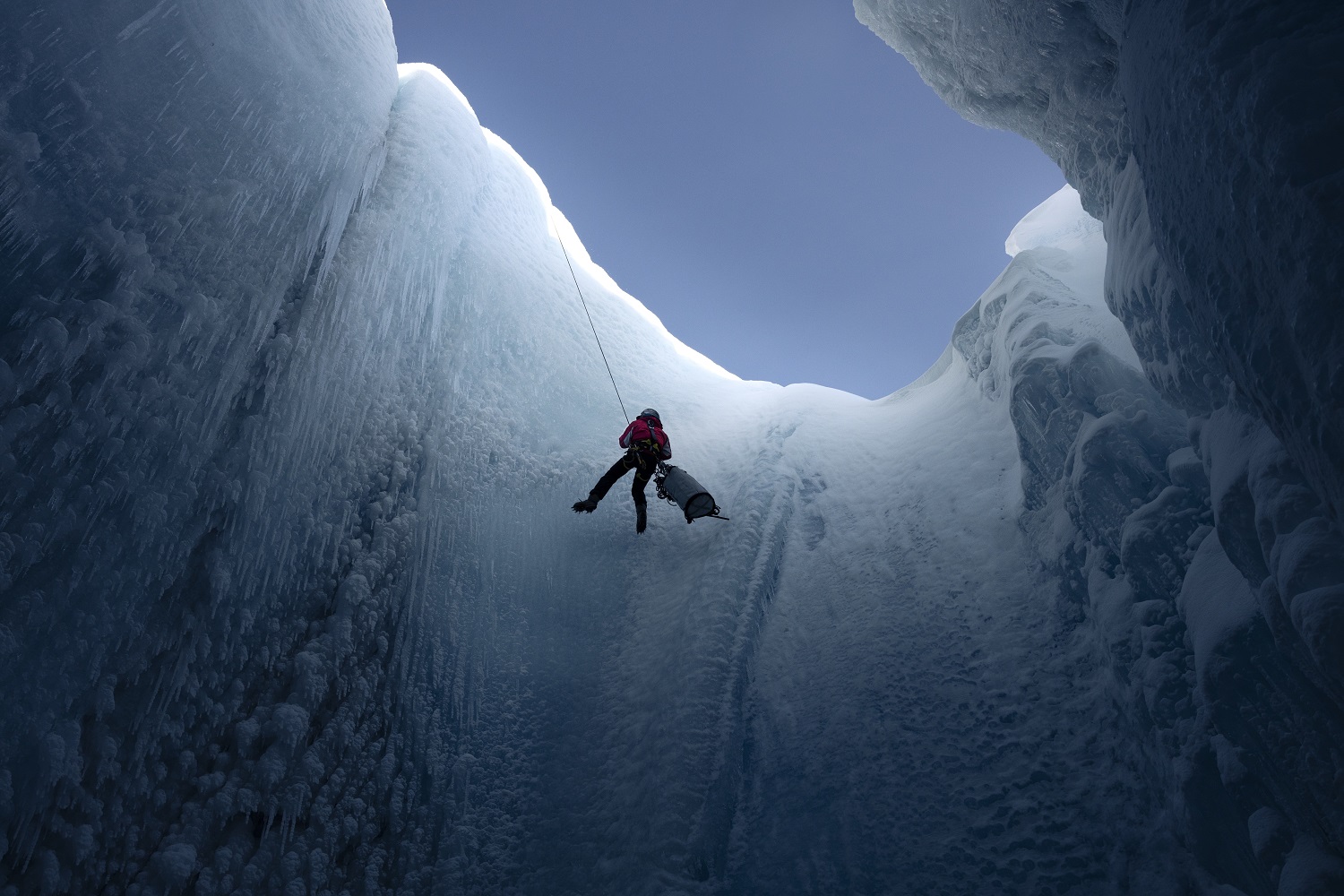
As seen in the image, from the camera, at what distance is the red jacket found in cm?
581

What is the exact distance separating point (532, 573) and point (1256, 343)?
5.42 m

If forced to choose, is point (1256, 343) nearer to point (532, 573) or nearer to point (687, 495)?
point (687, 495)

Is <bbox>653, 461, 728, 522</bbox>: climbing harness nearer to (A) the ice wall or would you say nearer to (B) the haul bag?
(B) the haul bag

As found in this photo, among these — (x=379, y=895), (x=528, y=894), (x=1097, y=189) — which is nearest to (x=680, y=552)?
(x=528, y=894)

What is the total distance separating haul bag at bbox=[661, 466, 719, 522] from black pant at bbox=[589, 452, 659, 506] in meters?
0.49

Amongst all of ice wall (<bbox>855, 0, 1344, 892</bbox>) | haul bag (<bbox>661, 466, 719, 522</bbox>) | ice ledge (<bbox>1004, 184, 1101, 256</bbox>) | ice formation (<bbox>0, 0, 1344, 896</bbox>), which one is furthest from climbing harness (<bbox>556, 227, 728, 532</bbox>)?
ice ledge (<bbox>1004, 184, 1101, 256</bbox>)

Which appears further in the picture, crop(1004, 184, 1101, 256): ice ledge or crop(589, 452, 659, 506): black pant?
crop(1004, 184, 1101, 256): ice ledge

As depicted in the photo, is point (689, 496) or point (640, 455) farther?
point (640, 455)

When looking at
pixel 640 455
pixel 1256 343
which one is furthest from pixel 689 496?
pixel 1256 343

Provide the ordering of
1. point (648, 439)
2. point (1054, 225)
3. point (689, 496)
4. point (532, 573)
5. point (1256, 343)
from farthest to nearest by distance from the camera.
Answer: point (1054, 225), point (532, 573), point (648, 439), point (689, 496), point (1256, 343)

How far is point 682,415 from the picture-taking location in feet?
29.2

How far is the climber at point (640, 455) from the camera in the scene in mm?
5823

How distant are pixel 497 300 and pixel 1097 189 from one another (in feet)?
21.0

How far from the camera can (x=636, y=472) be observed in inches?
232
